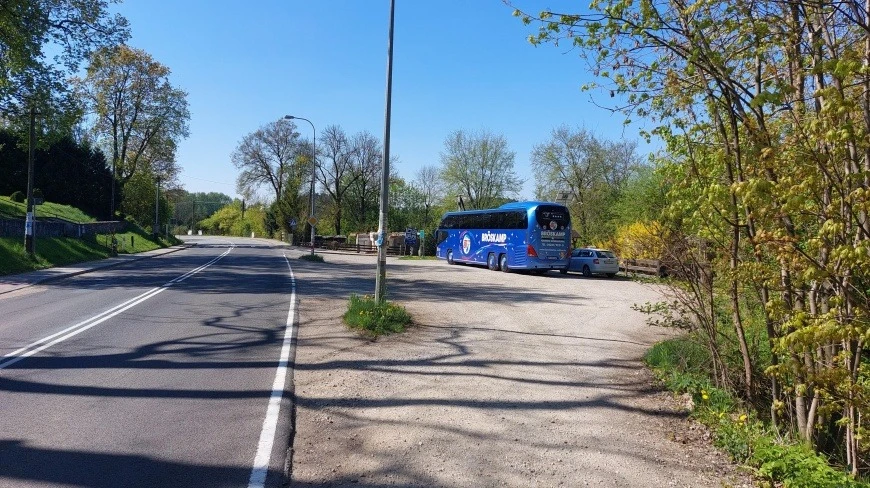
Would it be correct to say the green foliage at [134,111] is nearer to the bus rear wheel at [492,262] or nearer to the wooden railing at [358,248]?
the wooden railing at [358,248]

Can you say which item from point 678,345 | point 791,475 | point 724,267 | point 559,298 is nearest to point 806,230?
point 724,267

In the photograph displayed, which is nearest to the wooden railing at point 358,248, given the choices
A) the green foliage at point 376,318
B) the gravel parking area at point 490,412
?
the green foliage at point 376,318

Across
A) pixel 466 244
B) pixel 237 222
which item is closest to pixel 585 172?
pixel 466 244

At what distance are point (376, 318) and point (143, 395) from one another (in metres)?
4.85

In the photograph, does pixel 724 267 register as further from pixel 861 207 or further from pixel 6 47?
pixel 6 47

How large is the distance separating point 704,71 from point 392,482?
14.5ft

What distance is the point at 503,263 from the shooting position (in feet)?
104

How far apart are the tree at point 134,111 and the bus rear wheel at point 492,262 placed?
32675 mm

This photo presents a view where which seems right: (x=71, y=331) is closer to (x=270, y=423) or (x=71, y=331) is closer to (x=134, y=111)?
(x=270, y=423)

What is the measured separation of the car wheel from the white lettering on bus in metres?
0.84

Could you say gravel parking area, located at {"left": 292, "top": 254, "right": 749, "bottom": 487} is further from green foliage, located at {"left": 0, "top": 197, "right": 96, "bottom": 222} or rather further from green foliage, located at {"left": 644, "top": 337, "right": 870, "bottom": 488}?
green foliage, located at {"left": 0, "top": 197, "right": 96, "bottom": 222}

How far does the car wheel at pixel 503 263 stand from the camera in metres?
31.3

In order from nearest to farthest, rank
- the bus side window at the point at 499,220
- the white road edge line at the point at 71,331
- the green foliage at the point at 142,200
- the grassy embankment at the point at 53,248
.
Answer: the white road edge line at the point at 71,331
the grassy embankment at the point at 53,248
the bus side window at the point at 499,220
the green foliage at the point at 142,200

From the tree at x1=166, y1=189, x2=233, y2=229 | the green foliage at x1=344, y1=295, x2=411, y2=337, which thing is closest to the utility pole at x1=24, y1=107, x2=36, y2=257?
the green foliage at x1=344, y1=295, x2=411, y2=337
